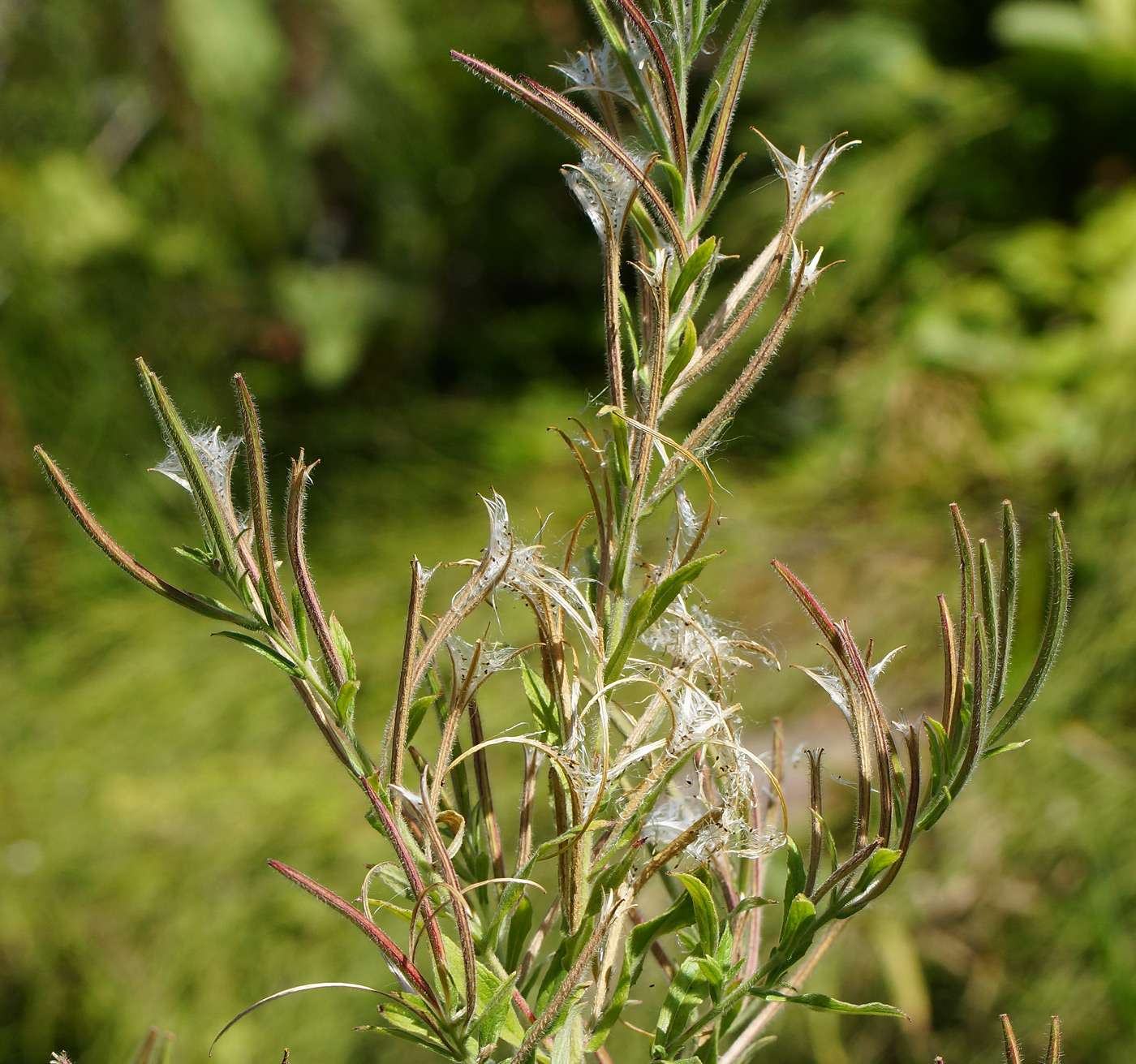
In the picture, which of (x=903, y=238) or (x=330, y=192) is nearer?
(x=903, y=238)

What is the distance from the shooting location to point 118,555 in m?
0.18

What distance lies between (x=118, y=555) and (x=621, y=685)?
0.10 meters

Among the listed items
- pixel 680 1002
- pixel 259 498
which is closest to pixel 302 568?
pixel 259 498

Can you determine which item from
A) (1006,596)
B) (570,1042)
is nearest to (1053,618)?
(1006,596)

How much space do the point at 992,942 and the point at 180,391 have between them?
1285mm

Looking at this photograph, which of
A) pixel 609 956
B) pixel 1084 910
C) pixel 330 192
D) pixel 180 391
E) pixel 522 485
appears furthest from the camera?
pixel 330 192

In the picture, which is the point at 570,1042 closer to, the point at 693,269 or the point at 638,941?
the point at 638,941

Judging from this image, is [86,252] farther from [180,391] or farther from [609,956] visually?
[609,956]

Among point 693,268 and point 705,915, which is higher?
point 693,268

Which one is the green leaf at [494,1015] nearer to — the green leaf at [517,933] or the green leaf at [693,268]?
the green leaf at [517,933]

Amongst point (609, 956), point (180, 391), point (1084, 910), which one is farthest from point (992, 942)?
point (180, 391)

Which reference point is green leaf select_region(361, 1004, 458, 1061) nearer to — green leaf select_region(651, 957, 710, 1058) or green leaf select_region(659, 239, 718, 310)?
green leaf select_region(651, 957, 710, 1058)

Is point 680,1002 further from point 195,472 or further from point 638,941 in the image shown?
point 195,472

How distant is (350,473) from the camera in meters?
1.49
